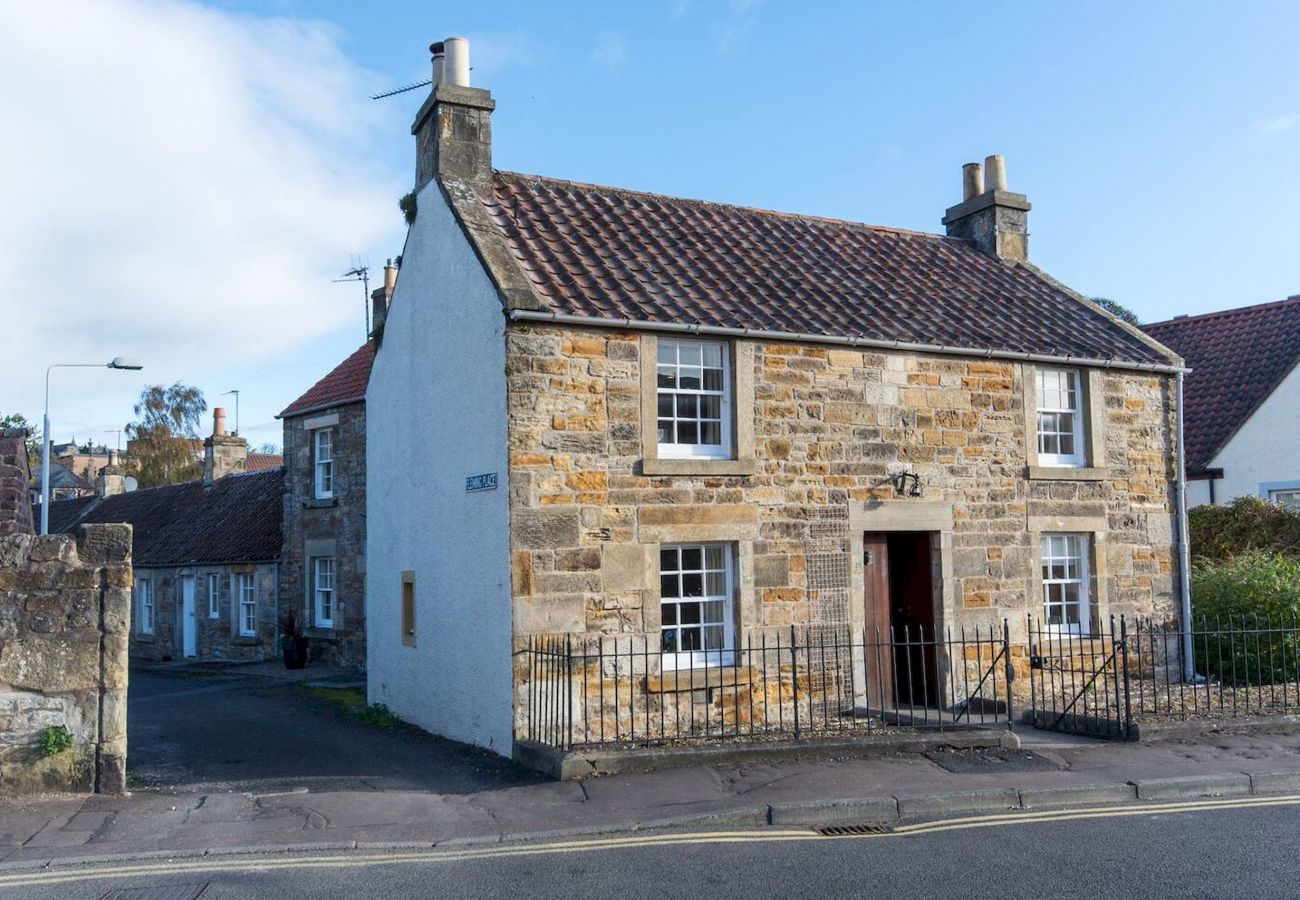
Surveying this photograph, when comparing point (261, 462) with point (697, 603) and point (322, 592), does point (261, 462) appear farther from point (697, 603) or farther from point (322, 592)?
point (697, 603)

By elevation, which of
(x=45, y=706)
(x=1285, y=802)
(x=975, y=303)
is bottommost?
(x=1285, y=802)

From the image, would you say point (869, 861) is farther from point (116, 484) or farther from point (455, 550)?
point (116, 484)

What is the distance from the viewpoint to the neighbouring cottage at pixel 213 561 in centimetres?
2731

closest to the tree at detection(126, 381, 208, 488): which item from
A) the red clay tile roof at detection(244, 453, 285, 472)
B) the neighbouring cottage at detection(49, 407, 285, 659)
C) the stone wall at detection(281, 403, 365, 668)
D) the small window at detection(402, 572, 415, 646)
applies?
the red clay tile roof at detection(244, 453, 285, 472)

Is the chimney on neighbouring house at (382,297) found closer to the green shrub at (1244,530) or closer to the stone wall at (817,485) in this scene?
the stone wall at (817,485)

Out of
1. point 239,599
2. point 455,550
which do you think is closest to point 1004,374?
point 455,550

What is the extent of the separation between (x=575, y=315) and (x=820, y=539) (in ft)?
13.3

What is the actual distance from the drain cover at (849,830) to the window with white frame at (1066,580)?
24.5 ft

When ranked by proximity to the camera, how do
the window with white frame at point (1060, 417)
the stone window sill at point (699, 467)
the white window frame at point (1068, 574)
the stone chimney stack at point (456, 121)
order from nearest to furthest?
the stone window sill at point (699, 467) < the stone chimney stack at point (456, 121) < the white window frame at point (1068, 574) < the window with white frame at point (1060, 417)

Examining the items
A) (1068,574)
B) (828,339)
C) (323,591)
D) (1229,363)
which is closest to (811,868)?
(828,339)

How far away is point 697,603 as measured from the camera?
521 inches

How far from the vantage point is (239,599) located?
28.0 m

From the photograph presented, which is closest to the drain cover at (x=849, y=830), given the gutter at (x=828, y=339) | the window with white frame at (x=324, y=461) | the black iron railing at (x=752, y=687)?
the black iron railing at (x=752, y=687)

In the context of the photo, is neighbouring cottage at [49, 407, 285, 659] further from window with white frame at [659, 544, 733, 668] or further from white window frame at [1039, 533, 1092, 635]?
white window frame at [1039, 533, 1092, 635]
